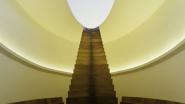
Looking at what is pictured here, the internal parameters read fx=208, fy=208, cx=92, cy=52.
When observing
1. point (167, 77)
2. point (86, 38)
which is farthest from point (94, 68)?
point (167, 77)

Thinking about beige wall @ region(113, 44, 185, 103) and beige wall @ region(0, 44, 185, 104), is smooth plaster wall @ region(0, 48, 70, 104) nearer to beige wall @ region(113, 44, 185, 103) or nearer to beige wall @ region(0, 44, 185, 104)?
beige wall @ region(0, 44, 185, 104)

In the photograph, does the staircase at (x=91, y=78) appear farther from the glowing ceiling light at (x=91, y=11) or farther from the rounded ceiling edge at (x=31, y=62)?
the rounded ceiling edge at (x=31, y=62)

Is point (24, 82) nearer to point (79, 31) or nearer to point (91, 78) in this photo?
point (91, 78)

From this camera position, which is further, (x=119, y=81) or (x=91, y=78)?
(x=119, y=81)

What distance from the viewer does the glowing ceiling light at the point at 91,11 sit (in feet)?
7.94

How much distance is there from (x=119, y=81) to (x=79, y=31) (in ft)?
2.62

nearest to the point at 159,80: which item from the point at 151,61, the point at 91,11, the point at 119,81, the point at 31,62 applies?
the point at 151,61

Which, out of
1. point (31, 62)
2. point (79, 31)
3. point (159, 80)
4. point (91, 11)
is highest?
point (91, 11)

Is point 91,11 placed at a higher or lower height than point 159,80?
higher

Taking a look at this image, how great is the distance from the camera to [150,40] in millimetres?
2328

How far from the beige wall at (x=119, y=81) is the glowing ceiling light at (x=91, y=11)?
0.69 metres

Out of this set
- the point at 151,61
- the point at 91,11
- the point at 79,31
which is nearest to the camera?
the point at 151,61

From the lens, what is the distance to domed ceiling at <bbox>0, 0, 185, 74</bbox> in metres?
1.96

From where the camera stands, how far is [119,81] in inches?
Answer: 96.9
